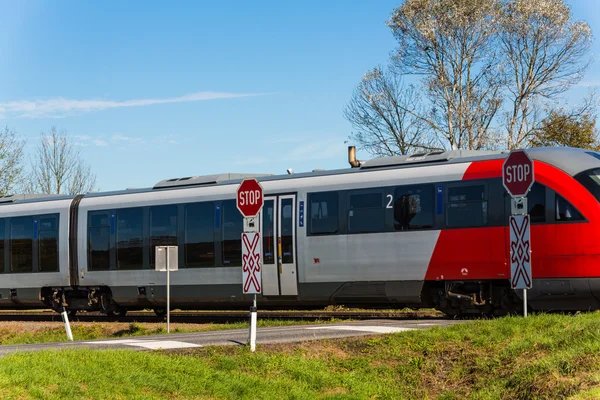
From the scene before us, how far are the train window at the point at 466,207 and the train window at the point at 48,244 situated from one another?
46.1ft

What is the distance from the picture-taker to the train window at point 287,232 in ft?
83.6

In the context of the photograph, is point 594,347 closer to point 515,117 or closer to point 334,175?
point 334,175

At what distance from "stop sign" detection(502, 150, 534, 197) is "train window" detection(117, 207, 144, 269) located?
13932mm

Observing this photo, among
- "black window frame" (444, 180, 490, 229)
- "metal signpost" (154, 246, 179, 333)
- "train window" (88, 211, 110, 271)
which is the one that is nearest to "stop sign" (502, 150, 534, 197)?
"black window frame" (444, 180, 490, 229)

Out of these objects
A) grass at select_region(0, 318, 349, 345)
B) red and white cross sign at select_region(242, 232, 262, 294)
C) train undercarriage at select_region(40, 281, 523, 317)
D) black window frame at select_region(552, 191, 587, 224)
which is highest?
black window frame at select_region(552, 191, 587, 224)

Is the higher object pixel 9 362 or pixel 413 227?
pixel 413 227

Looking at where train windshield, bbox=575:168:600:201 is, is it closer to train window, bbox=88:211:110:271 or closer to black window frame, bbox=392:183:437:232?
black window frame, bbox=392:183:437:232

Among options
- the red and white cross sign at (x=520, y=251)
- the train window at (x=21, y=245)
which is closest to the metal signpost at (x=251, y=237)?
the red and white cross sign at (x=520, y=251)

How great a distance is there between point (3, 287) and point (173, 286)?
24.6 ft

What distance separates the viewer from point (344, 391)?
15508 mm

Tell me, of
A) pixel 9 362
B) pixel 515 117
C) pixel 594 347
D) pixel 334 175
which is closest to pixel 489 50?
pixel 515 117

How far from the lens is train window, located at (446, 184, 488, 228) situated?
2244cm

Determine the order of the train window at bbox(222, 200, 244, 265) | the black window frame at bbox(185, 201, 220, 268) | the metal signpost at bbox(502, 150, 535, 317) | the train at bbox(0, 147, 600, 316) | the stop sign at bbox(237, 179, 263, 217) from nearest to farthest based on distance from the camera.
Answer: the stop sign at bbox(237, 179, 263, 217) < the metal signpost at bbox(502, 150, 535, 317) < the train at bbox(0, 147, 600, 316) < the train window at bbox(222, 200, 244, 265) < the black window frame at bbox(185, 201, 220, 268)

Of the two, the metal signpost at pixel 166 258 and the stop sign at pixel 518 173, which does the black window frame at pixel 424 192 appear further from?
the metal signpost at pixel 166 258
